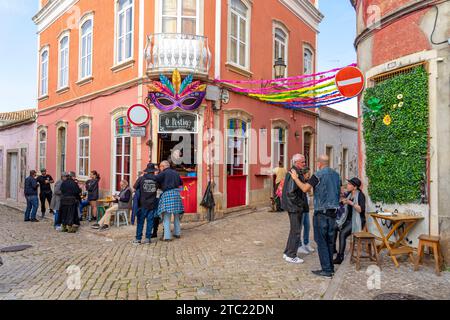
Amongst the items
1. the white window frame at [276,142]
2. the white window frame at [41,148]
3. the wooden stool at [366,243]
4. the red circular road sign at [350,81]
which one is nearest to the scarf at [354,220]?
the wooden stool at [366,243]

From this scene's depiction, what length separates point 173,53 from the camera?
9.20 metres

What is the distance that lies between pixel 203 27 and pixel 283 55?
5.34 m

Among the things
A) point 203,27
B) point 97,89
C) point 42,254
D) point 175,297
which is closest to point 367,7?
point 203,27

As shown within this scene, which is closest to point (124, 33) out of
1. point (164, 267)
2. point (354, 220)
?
point (164, 267)

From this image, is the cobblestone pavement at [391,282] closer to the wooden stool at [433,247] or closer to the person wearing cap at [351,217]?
the wooden stool at [433,247]

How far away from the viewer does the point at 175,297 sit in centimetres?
433

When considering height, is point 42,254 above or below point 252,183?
below

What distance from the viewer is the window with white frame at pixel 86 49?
501 inches

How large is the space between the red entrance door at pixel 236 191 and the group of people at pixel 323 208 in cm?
464

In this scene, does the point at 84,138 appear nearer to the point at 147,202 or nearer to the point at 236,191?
the point at 236,191

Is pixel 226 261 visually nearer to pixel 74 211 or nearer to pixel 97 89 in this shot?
pixel 74 211

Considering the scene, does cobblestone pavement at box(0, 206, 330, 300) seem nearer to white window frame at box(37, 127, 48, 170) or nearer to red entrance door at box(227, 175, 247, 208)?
red entrance door at box(227, 175, 247, 208)

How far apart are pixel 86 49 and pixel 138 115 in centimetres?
564

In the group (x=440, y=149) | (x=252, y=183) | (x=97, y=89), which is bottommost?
(x=252, y=183)
